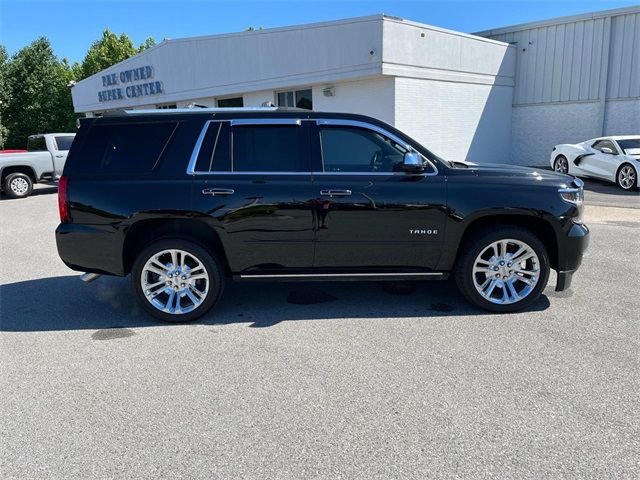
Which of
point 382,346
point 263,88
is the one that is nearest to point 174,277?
point 382,346

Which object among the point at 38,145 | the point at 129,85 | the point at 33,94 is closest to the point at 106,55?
the point at 33,94

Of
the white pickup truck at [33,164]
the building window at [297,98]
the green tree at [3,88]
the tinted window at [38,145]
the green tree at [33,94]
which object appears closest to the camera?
the white pickup truck at [33,164]

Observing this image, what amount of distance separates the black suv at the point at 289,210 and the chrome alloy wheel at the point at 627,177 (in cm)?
1044

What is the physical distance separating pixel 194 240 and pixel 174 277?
15.6 inches

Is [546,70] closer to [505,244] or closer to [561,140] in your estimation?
[561,140]

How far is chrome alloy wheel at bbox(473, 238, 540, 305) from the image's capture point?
15.5 ft

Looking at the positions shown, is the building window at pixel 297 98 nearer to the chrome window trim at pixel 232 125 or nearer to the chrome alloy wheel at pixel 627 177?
the chrome alloy wheel at pixel 627 177

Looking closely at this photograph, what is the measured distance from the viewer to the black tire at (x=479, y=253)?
4.67 meters

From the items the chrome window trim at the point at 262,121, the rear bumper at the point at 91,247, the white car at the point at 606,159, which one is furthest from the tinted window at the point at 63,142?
the white car at the point at 606,159

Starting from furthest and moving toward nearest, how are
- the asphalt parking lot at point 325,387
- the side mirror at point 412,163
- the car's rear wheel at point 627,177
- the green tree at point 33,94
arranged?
the green tree at point 33,94 → the car's rear wheel at point 627,177 → the side mirror at point 412,163 → the asphalt parking lot at point 325,387

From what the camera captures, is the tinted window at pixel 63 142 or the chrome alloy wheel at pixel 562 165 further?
the chrome alloy wheel at pixel 562 165

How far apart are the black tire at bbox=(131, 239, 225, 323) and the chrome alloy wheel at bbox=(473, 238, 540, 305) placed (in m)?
2.47

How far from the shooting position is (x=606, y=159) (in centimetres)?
1420

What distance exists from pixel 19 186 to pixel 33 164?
778 millimetres
